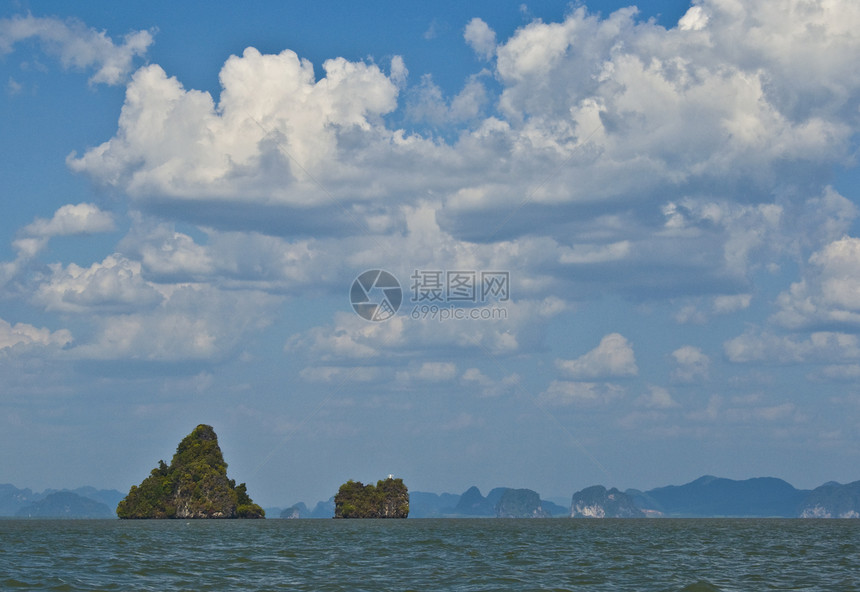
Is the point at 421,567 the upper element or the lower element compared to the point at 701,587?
upper

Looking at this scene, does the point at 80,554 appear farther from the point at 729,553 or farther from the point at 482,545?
the point at 729,553

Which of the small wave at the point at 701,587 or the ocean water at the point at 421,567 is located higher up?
the ocean water at the point at 421,567

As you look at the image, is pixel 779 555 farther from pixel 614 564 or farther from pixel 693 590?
pixel 693 590

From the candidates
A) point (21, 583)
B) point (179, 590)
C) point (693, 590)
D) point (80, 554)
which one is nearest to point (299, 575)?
point (179, 590)

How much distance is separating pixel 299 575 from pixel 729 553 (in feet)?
164

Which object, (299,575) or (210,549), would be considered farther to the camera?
(210,549)

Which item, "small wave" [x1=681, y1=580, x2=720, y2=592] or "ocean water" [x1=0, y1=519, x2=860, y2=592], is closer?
"small wave" [x1=681, y1=580, x2=720, y2=592]

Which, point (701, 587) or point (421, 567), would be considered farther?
point (421, 567)

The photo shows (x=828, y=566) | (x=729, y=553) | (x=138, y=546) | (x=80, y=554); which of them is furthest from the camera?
(x=138, y=546)

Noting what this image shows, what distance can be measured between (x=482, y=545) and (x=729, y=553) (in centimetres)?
3015

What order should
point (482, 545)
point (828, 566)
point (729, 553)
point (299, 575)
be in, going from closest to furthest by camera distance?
point (299, 575)
point (828, 566)
point (729, 553)
point (482, 545)

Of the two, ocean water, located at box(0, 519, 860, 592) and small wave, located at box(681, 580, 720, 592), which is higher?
ocean water, located at box(0, 519, 860, 592)

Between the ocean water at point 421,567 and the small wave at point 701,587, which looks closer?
the small wave at point 701,587

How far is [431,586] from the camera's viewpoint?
59.7 meters
